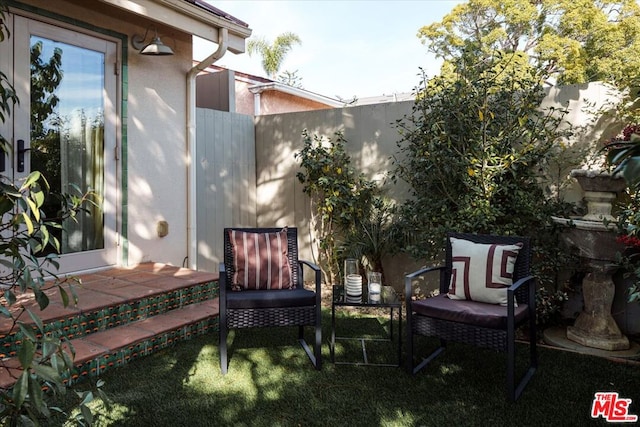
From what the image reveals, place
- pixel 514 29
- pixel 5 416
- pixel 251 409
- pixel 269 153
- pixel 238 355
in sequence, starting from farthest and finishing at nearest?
pixel 514 29 → pixel 269 153 → pixel 238 355 → pixel 251 409 → pixel 5 416

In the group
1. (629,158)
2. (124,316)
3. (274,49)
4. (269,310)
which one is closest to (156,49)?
(124,316)

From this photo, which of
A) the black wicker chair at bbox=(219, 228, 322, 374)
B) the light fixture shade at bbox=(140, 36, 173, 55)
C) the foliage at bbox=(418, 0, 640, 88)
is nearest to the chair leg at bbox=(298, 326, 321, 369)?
the black wicker chair at bbox=(219, 228, 322, 374)

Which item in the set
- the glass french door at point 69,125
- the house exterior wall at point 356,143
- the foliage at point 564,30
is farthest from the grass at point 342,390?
the foliage at point 564,30

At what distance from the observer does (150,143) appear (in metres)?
4.74

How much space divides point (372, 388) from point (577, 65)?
1534cm

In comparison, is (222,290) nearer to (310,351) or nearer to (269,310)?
(269,310)

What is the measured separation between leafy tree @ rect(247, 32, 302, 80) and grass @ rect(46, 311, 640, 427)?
1523 cm

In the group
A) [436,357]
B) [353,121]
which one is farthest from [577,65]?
[436,357]

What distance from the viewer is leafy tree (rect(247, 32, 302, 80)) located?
17219mm

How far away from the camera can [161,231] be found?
15.9ft

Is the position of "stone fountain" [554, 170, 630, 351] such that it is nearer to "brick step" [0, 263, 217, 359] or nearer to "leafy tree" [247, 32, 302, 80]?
"brick step" [0, 263, 217, 359]

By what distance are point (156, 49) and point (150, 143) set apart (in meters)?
0.90

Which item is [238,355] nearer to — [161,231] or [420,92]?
[161,231]

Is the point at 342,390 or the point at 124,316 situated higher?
the point at 124,316
